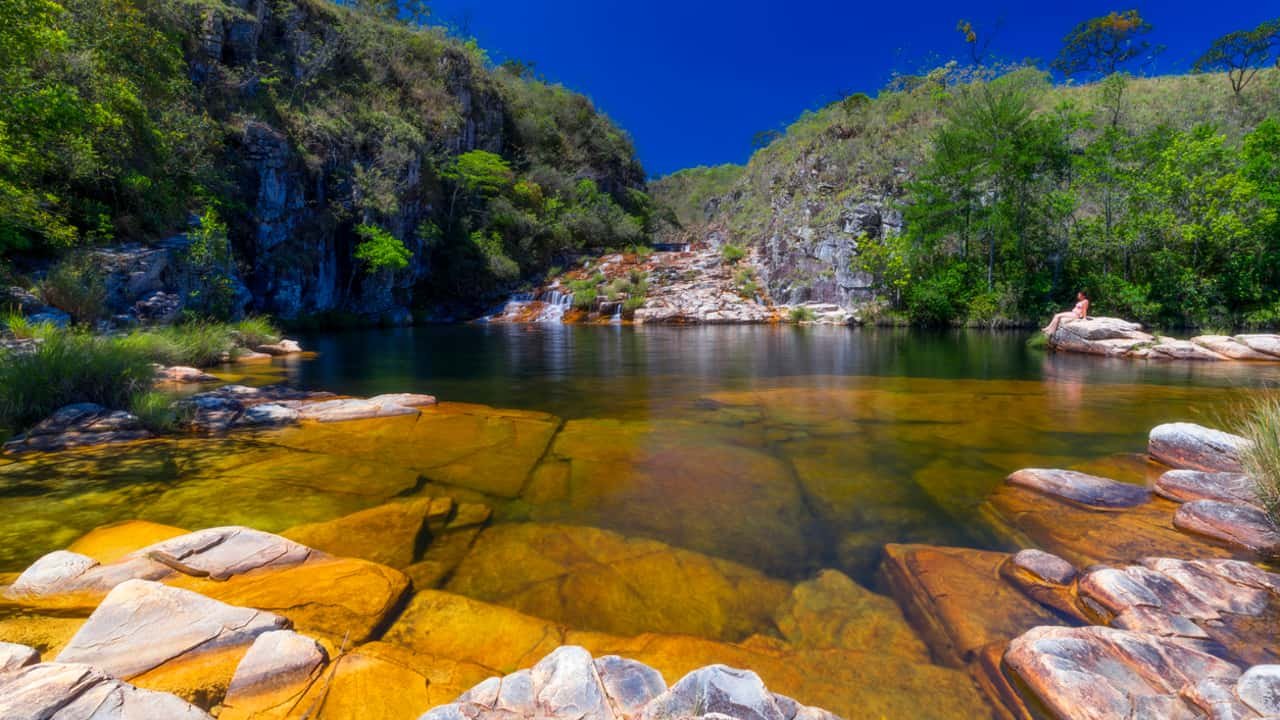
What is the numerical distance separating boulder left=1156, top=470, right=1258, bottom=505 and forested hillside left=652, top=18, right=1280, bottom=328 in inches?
834

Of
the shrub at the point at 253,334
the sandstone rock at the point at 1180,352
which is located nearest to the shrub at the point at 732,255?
the sandstone rock at the point at 1180,352

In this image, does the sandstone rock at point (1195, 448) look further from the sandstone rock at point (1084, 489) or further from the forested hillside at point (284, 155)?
the forested hillside at point (284, 155)

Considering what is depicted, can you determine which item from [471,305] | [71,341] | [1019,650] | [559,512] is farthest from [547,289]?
[1019,650]

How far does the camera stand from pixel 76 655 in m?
1.83

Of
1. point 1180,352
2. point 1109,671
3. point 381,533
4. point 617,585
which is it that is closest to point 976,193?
point 1180,352

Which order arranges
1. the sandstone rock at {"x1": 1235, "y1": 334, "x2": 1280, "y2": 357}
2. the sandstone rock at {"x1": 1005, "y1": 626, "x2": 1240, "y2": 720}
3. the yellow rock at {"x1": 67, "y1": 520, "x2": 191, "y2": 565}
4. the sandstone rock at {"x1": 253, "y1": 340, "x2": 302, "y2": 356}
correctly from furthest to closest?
the sandstone rock at {"x1": 253, "y1": 340, "x2": 302, "y2": 356}, the sandstone rock at {"x1": 1235, "y1": 334, "x2": 1280, "y2": 357}, the yellow rock at {"x1": 67, "y1": 520, "x2": 191, "y2": 565}, the sandstone rock at {"x1": 1005, "y1": 626, "x2": 1240, "y2": 720}

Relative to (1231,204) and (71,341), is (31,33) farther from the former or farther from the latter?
(1231,204)

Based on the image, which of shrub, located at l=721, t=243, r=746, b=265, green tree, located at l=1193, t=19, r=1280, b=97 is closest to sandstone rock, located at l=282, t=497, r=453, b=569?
shrub, located at l=721, t=243, r=746, b=265

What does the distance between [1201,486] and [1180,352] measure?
12.3m

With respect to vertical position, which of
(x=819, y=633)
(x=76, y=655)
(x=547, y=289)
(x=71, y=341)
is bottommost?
(x=819, y=633)

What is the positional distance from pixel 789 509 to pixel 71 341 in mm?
8590

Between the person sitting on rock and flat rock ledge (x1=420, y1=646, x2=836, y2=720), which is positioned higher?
the person sitting on rock

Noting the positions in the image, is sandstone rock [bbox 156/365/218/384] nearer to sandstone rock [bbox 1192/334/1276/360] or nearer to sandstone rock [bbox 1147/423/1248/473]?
sandstone rock [bbox 1147/423/1248/473]

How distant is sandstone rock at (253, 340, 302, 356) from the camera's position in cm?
1357
